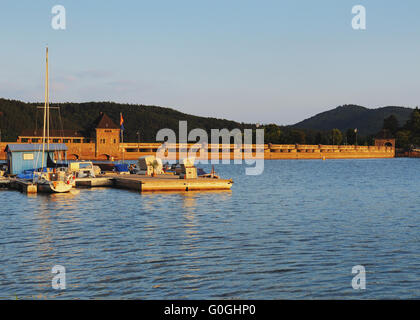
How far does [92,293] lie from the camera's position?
1800 centimetres

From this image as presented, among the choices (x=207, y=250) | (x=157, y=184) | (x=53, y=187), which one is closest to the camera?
(x=207, y=250)

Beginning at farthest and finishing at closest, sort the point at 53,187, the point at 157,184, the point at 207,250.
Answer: the point at 157,184, the point at 53,187, the point at 207,250

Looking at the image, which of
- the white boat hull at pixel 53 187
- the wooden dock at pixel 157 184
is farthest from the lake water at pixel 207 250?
the wooden dock at pixel 157 184

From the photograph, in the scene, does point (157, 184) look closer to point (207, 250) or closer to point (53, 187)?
point (53, 187)

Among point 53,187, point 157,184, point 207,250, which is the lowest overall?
point 207,250

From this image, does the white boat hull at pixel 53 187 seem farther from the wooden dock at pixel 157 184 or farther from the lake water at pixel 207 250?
the lake water at pixel 207 250

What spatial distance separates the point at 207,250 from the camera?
2623cm

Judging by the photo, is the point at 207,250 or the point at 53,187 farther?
the point at 53,187

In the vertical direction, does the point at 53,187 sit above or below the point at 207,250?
above

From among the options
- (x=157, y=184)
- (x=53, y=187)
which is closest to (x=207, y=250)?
(x=157, y=184)

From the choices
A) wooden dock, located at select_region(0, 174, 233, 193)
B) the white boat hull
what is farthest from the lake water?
wooden dock, located at select_region(0, 174, 233, 193)

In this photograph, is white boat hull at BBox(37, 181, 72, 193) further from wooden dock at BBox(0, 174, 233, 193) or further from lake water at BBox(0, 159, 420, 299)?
lake water at BBox(0, 159, 420, 299)
